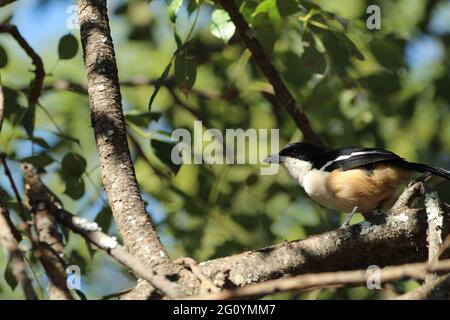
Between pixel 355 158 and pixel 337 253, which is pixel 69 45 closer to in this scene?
pixel 355 158

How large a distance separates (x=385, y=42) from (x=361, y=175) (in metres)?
0.98

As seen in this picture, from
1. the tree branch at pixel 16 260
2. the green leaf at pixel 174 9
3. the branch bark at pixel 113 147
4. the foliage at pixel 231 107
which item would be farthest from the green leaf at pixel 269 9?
the tree branch at pixel 16 260

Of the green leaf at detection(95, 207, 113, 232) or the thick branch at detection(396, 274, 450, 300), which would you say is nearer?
the thick branch at detection(396, 274, 450, 300)

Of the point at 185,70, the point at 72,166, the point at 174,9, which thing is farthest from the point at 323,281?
the point at 72,166

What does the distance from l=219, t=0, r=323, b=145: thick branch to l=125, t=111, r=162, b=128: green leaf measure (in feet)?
2.34

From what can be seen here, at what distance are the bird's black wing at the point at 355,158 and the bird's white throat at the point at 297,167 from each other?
19 centimetres

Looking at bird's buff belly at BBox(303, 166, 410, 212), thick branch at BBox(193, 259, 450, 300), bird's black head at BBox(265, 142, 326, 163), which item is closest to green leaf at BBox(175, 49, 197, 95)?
bird's buff belly at BBox(303, 166, 410, 212)

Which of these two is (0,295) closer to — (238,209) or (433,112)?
(238,209)

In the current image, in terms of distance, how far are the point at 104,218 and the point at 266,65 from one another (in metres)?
1.41

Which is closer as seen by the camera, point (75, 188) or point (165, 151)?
point (165, 151)

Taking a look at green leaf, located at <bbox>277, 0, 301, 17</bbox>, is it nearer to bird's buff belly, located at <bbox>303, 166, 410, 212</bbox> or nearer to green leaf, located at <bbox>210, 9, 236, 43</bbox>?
green leaf, located at <bbox>210, 9, 236, 43</bbox>

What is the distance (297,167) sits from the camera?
561cm

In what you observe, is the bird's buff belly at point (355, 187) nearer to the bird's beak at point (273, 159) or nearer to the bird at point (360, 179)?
the bird at point (360, 179)

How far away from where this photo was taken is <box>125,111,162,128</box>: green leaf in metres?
4.52
